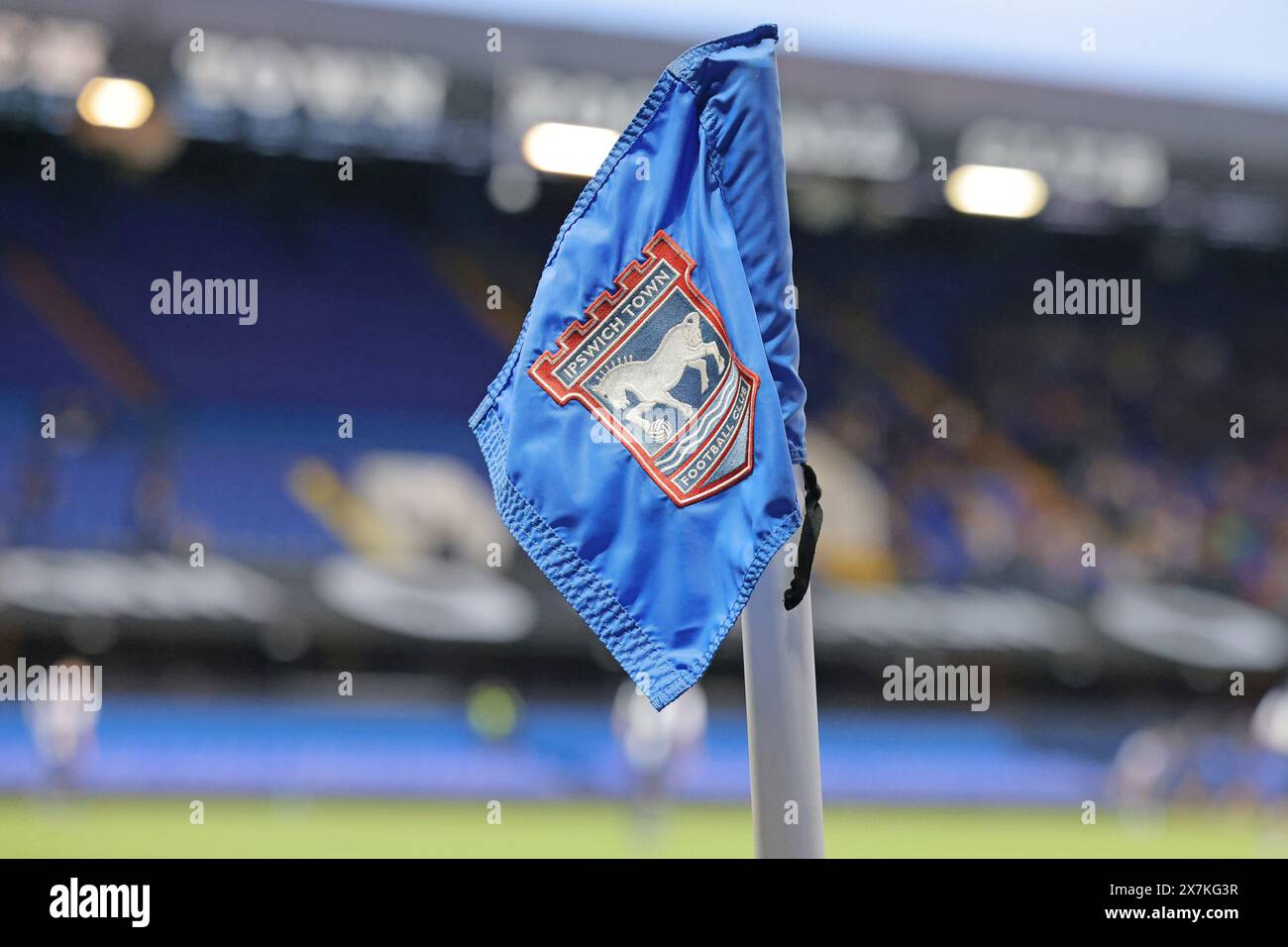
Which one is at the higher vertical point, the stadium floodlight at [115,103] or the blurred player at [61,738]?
the stadium floodlight at [115,103]

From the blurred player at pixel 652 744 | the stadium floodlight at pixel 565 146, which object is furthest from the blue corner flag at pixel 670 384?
the stadium floodlight at pixel 565 146

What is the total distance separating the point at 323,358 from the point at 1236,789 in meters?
9.99

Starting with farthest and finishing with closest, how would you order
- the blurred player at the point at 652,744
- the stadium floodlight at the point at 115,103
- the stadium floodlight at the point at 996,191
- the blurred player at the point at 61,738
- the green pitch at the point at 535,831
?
the stadium floodlight at the point at 996,191 < the stadium floodlight at the point at 115,103 < the blurred player at the point at 652,744 < the blurred player at the point at 61,738 < the green pitch at the point at 535,831

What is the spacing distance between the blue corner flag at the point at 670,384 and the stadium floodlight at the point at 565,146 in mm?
9535

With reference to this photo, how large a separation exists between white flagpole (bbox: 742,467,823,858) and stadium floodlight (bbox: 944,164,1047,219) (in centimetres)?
1163

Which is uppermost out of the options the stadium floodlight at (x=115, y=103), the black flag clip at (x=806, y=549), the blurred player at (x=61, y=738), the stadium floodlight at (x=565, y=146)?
the stadium floodlight at (x=115, y=103)

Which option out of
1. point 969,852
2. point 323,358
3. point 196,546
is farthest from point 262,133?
point 969,852

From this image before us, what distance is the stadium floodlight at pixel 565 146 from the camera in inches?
458

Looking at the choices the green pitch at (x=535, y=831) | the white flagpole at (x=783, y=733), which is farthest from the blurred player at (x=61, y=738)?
the white flagpole at (x=783, y=733)

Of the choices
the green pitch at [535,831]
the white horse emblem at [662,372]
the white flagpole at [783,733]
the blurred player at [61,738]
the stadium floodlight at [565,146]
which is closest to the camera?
the white flagpole at [783,733]

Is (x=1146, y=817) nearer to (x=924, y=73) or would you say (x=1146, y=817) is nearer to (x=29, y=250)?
(x=924, y=73)

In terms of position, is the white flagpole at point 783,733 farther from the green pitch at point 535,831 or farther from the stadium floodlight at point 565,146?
the stadium floodlight at point 565,146

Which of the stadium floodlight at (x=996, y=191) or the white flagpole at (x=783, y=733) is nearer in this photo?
the white flagpole at (x=783, y=733)

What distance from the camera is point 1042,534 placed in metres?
15.3
